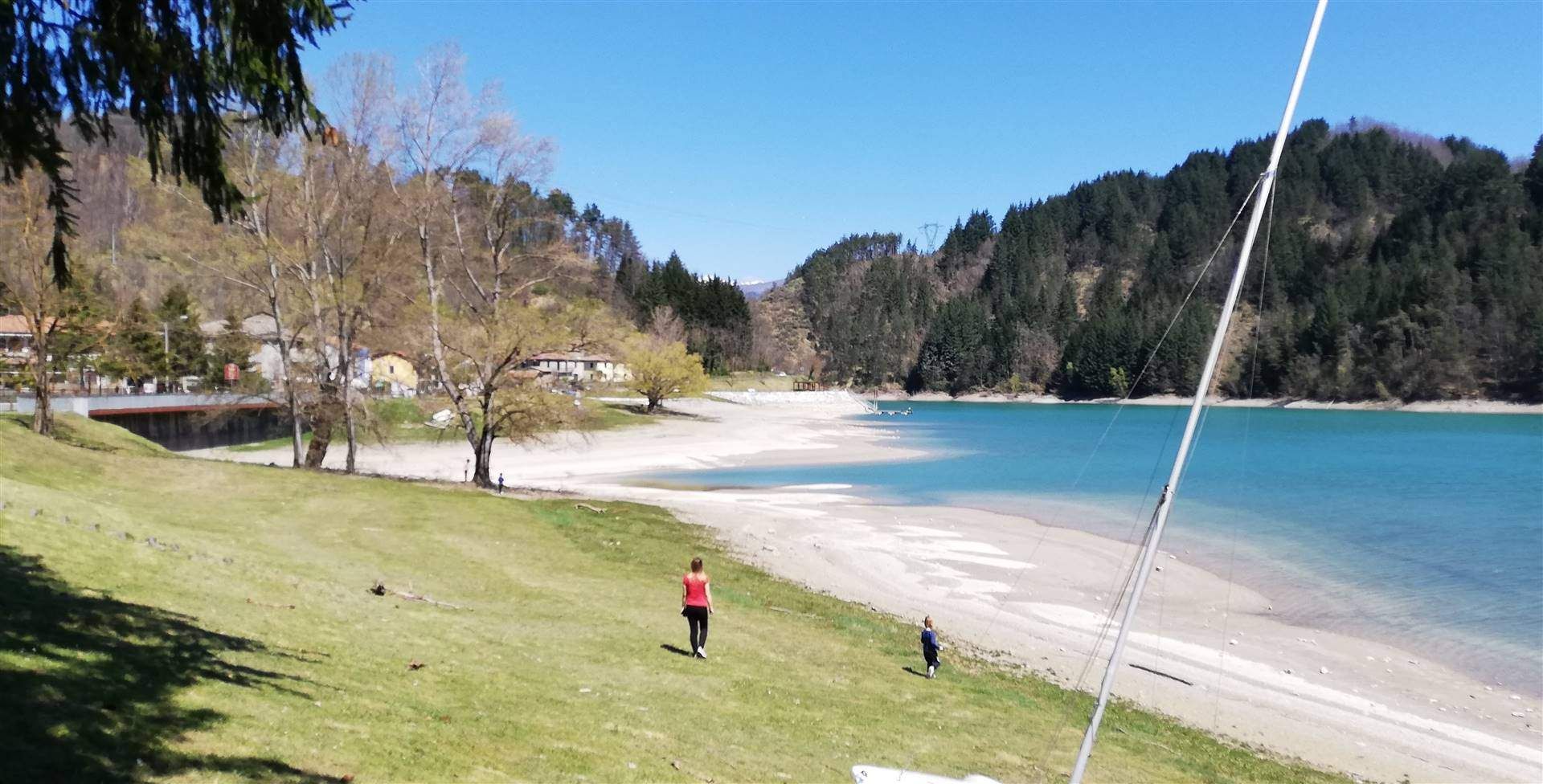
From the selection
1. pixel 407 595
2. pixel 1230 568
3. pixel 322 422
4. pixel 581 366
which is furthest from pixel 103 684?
pixel 581 366

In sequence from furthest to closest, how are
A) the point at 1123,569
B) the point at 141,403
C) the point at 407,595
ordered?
the point at 141,403 → the point at 1123,569 → the point at 407,595

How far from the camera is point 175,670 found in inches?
313

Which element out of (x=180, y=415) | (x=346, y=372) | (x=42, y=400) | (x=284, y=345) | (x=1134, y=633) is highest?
(x=284, y=345)

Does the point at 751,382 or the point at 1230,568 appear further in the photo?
the point at 751,382

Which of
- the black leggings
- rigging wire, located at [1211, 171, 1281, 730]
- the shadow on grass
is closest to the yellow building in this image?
rigging wire, located at [1211, 171, 1281, 730]

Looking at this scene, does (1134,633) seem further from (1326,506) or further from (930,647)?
(1326,506)

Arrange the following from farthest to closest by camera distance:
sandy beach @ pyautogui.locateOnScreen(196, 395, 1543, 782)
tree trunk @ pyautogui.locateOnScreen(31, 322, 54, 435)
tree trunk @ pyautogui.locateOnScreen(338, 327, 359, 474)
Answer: tree trunk @ pyautogui.locateOnScreen(338, 327, 359, 474), tree trunk @ pyautogui.locateOnScreen(31, 322, 54, 435), sandy beach @ pyautogui.locateOnScreen(196, 395, 1543, 782)

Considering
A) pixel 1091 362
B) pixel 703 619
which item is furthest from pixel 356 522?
pixel 1091 362

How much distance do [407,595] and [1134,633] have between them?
58.1ft

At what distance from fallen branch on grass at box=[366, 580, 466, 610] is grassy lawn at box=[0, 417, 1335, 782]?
0.31m

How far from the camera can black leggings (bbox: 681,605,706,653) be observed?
14195 millimetres

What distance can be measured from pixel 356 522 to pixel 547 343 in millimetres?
10402

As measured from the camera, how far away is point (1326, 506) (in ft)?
151

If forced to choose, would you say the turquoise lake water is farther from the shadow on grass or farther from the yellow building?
the yellow building
